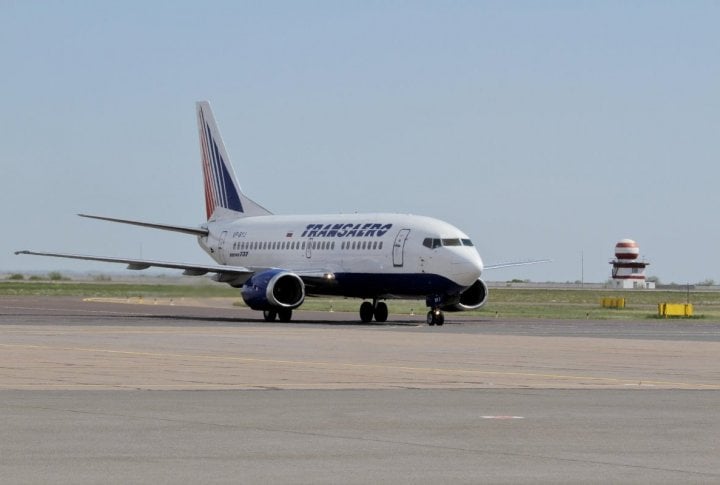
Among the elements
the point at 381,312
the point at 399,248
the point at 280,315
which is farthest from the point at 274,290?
the point at 399,248

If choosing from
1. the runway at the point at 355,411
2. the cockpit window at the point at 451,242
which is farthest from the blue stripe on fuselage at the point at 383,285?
the runway at the point at 355,411

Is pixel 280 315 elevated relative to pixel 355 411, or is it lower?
elevated

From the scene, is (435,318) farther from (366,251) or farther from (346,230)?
(346,230)

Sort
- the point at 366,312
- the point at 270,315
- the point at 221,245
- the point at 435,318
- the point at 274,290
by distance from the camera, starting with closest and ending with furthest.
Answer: the point at 435,318
the point at 274,290
the point at 270,315
the point at 366,312
the point at 221,245

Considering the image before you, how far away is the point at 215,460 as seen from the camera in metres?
13.5

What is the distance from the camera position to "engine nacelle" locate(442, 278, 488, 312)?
2288 inches

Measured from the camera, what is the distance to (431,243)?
177 ft

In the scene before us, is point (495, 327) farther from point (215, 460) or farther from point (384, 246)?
point (215, 460)

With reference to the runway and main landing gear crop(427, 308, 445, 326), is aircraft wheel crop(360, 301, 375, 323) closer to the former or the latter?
main landing gear crop(427, 308, 445, 326)

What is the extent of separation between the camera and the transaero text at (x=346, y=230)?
5666 centimetres

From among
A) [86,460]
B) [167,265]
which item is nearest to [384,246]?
[167,265]

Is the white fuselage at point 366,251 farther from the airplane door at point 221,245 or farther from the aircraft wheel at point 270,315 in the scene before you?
the aircraft wheel at point 270,315

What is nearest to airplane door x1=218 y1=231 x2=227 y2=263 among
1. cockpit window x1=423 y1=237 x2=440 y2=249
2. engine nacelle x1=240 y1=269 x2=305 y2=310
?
engine nacelle x1=240 y1=269 x2=305 y2=310

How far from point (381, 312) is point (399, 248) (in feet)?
12.8
